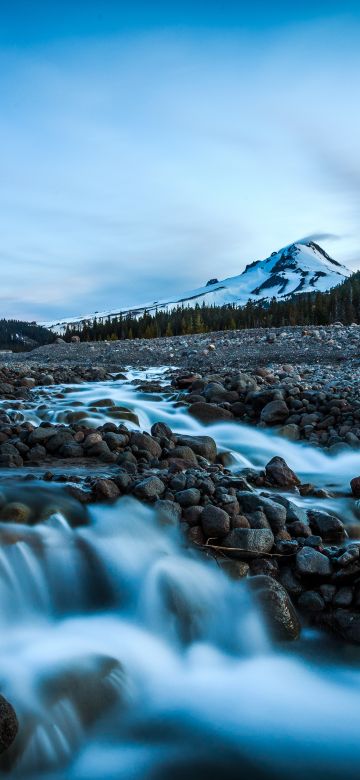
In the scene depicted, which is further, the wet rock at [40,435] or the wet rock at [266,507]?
the wet rock at [40,435]

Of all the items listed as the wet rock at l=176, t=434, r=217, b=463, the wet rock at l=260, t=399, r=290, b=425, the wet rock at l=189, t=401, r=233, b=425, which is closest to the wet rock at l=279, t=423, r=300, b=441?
the wet rock at l=260, t=399, r=290, b=425

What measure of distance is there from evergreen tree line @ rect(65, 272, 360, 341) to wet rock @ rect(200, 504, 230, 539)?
51.9 meters

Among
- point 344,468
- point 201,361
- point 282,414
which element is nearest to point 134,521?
point 344,468

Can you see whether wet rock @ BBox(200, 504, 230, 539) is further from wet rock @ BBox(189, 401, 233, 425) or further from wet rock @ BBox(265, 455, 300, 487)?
wet rock @ BBox(189, 401, 233, 425)

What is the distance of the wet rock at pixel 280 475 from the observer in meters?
6.78

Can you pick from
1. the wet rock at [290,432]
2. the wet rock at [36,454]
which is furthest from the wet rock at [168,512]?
the wet rock at [290,432]

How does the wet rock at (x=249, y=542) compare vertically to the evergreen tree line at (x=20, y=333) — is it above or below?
below

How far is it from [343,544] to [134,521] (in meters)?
1.94

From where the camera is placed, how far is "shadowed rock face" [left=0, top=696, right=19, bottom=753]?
2.89 m

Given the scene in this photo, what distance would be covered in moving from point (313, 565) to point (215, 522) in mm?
867

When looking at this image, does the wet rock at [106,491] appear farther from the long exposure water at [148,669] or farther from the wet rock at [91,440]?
the wet rock at [91,440]

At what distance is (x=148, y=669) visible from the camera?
12.7 feet

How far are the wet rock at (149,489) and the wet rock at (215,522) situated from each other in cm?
57

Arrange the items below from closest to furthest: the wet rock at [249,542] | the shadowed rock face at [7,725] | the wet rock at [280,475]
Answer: the shadowed rock face at [7,725]
the wet rock at [249,542]
the wet rock at [280,475]
